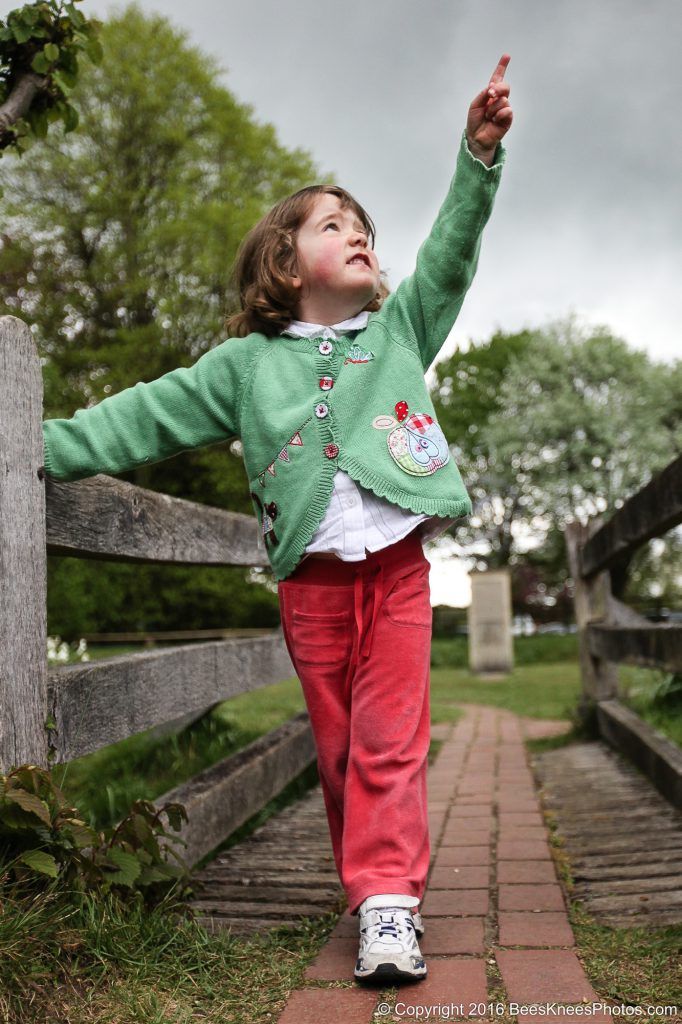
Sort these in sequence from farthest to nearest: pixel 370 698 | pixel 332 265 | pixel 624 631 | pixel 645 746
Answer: pixel 624 631
pixel 645 746
pixel 332 265
pixel 370 698

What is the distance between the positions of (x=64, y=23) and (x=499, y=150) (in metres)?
1.15

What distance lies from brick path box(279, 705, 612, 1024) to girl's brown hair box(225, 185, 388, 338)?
1.46 metres

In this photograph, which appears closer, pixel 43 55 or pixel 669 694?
pixel 43 55

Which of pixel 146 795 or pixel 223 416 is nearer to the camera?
pixel 223 416

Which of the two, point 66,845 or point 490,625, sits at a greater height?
point 490,625

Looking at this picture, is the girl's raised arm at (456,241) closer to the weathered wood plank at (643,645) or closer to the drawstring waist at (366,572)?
the drawstring waist at (366,572)

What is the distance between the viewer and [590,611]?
18.1 ft

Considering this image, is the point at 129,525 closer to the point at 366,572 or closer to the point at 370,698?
the point at 366,572

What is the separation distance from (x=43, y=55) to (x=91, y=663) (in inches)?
58.9

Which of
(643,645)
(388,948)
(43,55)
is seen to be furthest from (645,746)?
(43,55)

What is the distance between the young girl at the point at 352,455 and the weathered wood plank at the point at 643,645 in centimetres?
112

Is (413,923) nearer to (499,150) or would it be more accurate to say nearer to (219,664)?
(219,664)

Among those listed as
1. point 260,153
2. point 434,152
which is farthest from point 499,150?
point 260,153

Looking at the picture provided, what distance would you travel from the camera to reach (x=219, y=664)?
3.04 metres
